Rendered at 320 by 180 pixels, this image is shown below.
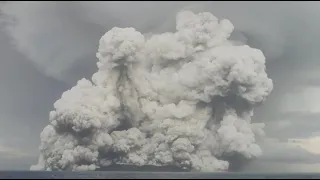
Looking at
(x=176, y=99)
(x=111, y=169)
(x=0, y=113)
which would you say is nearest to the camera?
(x=0, y=113)

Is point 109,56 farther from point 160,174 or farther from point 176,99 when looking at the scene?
point 160,174

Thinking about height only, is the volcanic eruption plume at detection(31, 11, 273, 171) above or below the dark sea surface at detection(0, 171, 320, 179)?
above

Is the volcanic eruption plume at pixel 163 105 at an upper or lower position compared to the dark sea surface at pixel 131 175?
upper

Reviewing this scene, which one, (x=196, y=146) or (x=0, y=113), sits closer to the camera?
(x=0, y=113)

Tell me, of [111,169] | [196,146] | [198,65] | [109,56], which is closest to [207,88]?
[198,65]

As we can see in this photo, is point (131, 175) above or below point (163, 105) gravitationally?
below

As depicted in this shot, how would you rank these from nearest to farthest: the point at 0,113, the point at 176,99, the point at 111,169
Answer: the point at 0,113 < the point at 176,99 < the point at 111,169

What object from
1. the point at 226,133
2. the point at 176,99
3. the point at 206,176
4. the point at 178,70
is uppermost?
the point at 178,70

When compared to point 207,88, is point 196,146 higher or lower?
lower
